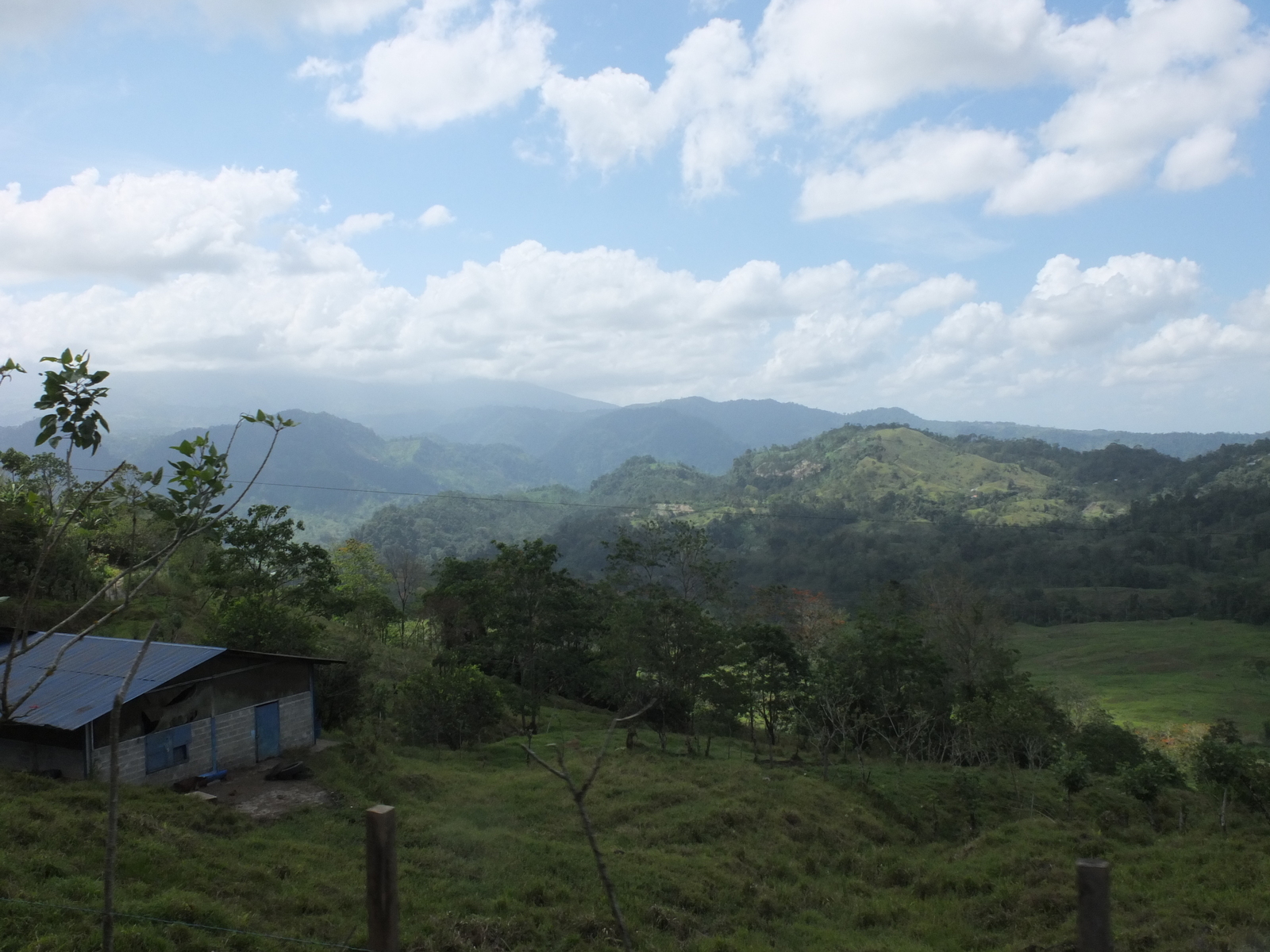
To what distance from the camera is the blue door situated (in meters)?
17.2

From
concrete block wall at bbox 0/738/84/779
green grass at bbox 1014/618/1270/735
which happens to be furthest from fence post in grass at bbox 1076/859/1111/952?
green grass at bbox 1014/618/1270/735

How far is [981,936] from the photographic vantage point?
10.6 meters

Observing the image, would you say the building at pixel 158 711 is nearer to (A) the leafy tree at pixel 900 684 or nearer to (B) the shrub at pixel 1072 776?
(B) the shrub at pixel 1072 776

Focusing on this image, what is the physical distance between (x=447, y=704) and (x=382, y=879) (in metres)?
19.6

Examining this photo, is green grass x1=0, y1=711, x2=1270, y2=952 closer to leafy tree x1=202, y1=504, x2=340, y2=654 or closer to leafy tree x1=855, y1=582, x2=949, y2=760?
leafy tree x1=855, y1=582, x2=949, y2=760

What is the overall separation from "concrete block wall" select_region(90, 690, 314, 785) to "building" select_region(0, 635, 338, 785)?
2cm

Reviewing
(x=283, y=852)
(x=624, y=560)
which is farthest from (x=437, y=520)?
(x=283, y=852)

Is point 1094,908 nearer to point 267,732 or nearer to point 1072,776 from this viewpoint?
point 267,732

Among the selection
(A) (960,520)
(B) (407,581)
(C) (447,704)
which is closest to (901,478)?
(A) (960,520)

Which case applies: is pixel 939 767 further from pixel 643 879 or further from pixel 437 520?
pixel 437 520

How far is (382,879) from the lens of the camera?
4676mm

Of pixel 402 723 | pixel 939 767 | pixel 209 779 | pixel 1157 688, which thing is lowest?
pixel 1157 688

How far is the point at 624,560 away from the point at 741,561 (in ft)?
237

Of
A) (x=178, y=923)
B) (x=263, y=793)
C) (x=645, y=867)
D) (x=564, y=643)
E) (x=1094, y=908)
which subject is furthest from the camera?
(x=564, y=643)
